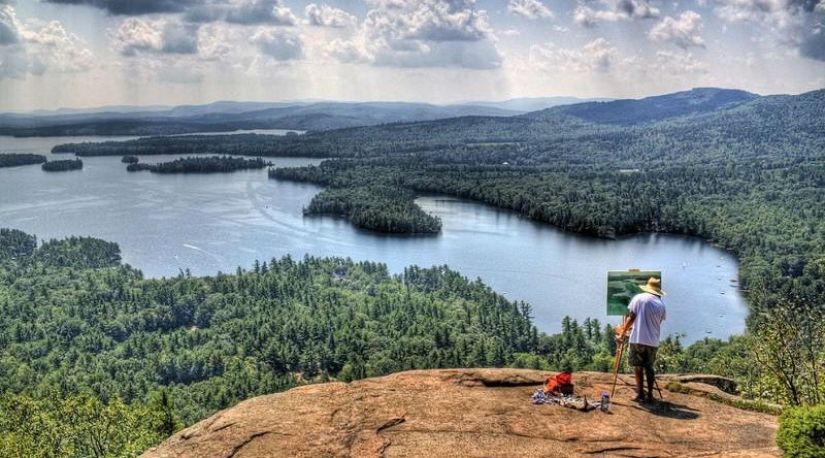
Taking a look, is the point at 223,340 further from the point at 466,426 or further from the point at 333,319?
the point at 466,426

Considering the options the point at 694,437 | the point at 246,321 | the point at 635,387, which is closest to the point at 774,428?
the point at 694,437

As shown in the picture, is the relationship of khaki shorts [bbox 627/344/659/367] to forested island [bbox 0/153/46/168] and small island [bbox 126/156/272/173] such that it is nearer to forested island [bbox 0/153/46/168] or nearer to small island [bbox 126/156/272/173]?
small island [bbox 126/156/272/173]

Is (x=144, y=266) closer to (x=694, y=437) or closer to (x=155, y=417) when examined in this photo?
(x=155, y=417)

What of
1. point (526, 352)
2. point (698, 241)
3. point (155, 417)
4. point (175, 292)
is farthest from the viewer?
point (698, 241)

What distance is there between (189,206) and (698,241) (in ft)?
264

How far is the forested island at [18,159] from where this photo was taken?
18095cm

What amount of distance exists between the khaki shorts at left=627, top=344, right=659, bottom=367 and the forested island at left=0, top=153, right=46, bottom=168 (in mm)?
202307

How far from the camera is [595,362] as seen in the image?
46875 millimetres

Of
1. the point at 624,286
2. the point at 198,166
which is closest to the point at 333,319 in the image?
the point at 624,286

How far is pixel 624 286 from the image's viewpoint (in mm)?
11602

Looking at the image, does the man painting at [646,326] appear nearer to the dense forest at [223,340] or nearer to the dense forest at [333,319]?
the dense forest at [333,319]

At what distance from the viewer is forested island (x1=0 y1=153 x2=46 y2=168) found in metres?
181

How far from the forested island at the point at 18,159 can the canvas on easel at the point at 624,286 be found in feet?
661

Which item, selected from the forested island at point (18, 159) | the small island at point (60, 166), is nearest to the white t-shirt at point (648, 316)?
the small island at point (60, 166)
